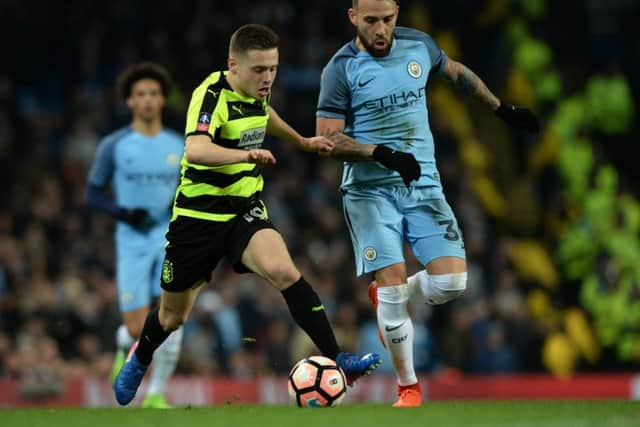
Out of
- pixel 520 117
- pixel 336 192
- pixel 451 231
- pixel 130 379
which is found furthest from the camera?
pixel 336 192

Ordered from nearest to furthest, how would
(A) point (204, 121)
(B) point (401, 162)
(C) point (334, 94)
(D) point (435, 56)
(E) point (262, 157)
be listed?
(E) point (262, 157)
(A) point (204, 121)
(B) point (401, 162)
(C) point (334, 94)
(D) point (435, 56)

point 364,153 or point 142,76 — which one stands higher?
point 142,76

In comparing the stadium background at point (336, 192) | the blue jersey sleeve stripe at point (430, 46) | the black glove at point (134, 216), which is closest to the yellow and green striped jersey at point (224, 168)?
the blue jersey sleeve stripe at point (430, 46)

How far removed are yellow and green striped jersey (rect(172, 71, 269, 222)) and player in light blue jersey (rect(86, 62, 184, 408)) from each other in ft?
6.64

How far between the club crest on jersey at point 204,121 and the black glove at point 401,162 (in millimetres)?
990

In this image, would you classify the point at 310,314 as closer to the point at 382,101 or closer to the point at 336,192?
the point at 382,101

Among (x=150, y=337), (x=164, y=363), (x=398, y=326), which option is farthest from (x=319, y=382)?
(x=164, y=363)

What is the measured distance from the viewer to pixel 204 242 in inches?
330

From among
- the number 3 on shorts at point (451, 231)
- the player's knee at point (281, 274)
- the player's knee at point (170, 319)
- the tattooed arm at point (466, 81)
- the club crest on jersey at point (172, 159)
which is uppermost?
the tattooed arm at point (466, 81)

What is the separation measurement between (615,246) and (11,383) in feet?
21.4

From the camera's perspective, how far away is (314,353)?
14023 millimetres

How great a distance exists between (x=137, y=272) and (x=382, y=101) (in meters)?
2.76

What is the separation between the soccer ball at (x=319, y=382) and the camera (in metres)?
8.12

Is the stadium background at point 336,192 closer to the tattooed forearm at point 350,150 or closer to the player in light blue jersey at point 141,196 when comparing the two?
the player in light blue jersey at point 141,196
